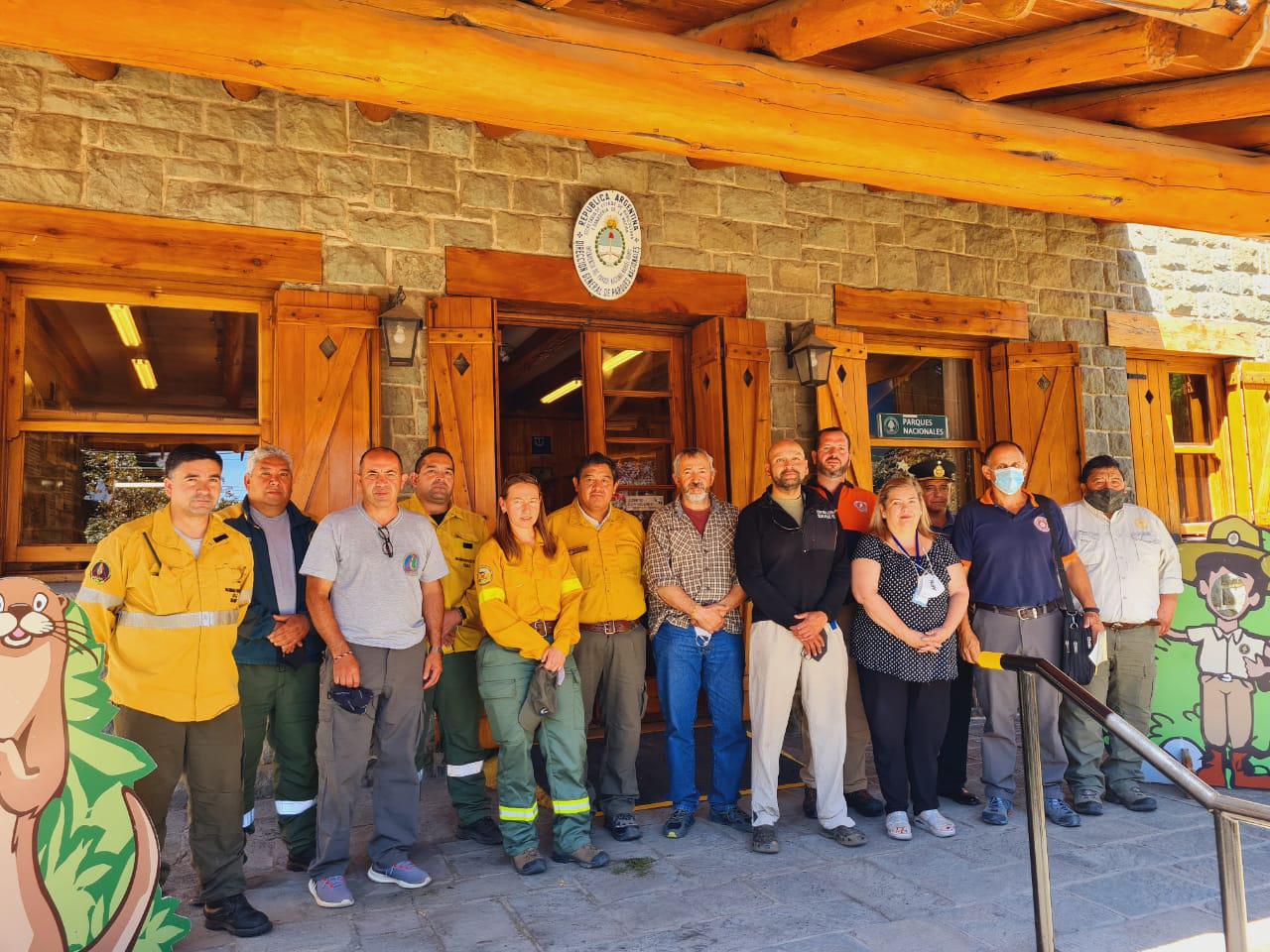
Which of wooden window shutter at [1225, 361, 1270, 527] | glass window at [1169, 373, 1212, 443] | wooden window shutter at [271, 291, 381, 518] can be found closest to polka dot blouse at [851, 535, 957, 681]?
wooden window shutter at [271, 291, 381, 518]

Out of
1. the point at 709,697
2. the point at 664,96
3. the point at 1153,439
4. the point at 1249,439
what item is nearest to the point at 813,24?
the point at 664,96

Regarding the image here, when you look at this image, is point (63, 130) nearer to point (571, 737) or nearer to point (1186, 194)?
point (571, 737)

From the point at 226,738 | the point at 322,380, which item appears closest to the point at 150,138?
the point at 322,380

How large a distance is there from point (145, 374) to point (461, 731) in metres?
2.28

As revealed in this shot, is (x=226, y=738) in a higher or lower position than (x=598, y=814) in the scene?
higher

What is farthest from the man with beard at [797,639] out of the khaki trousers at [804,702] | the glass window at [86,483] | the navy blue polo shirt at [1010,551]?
the glass window at [86,483]

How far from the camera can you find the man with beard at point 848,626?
12.6ft

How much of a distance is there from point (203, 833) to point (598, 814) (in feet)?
5.14

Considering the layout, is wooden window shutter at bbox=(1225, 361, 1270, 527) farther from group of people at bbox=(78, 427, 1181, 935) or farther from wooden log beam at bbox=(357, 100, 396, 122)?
wooden log beam at bbox=(357, 100, 396, 122)

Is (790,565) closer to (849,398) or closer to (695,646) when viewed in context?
(695,646)

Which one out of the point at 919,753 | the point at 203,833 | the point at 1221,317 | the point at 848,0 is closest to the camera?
the point at 203,833

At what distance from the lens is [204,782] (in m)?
2.85

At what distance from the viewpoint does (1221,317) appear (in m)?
6.80

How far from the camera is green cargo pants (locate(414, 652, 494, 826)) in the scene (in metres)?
3.63
